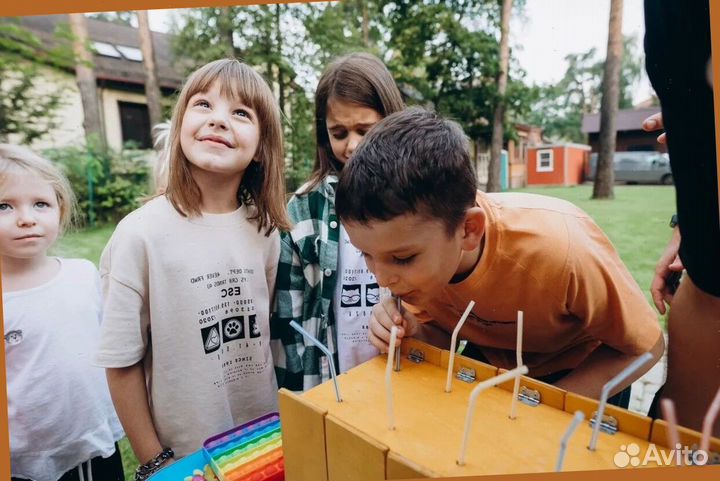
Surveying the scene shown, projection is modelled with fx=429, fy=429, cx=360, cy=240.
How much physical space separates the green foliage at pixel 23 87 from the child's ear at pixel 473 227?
809mm

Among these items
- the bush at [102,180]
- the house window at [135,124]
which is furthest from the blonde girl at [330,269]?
the house window at [135,124]

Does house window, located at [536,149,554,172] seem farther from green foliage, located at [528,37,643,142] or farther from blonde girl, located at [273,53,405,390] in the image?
→ blonde girl, located at [273,53,405,390]

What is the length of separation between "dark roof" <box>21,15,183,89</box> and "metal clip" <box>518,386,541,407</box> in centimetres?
88

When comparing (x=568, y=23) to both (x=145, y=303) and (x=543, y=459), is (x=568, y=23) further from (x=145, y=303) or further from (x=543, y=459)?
(x=145, y=303)

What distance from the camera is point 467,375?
462mm

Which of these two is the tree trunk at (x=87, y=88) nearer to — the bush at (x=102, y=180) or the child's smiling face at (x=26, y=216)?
the bush at (x=102, y=180)

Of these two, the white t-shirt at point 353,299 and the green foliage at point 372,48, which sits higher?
the green foliage at point 372,48

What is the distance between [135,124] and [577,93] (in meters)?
1.35

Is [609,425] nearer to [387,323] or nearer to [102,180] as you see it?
[387,323]

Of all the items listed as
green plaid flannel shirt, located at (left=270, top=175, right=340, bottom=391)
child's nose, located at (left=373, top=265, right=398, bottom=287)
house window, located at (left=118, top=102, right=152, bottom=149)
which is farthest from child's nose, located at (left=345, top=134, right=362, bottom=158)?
house window, located at (left=118, top=102, right=152, bottom=149)

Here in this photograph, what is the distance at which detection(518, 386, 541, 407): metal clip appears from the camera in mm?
422

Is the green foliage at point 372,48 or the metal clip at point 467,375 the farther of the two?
the green foliage at point 372,48

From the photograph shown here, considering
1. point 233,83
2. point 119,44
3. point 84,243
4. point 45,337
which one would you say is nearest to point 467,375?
point 233,83

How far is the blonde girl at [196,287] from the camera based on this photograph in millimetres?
641
